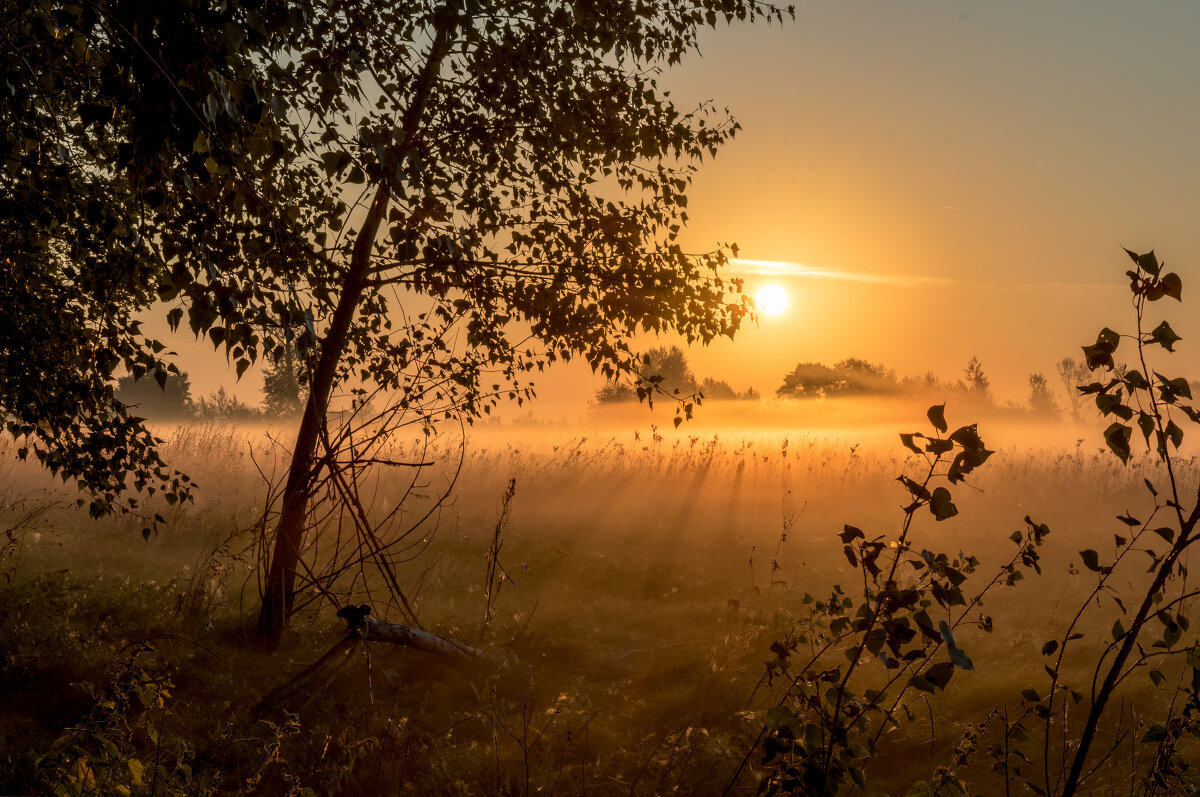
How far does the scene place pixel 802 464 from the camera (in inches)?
659

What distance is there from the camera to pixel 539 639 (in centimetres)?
781

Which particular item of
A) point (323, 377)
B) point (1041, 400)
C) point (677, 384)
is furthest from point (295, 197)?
point (1041, 400)

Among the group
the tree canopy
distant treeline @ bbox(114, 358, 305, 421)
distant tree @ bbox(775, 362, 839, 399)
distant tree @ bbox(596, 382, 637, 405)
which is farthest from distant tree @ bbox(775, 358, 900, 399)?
the tree canopy

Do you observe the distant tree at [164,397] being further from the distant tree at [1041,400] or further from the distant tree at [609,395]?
the distant tree at [1041,400]

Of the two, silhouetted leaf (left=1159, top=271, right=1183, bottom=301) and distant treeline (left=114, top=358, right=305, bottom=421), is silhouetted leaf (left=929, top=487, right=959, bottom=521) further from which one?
distant treeline (left=114, top=358, right=305, bottom=421)

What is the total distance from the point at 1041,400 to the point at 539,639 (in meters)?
81.4

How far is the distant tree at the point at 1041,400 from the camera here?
75.2 m

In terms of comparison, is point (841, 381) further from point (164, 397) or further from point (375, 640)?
point (375, 640)

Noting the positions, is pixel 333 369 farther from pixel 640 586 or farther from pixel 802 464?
pixel 802 464

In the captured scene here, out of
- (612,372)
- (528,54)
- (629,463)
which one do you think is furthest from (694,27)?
(629,463)

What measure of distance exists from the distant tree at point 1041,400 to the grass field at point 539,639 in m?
66.4

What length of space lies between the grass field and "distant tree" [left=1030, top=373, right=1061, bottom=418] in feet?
218

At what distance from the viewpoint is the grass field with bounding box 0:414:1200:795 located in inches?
Result: 188

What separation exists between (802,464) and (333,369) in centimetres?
1170
